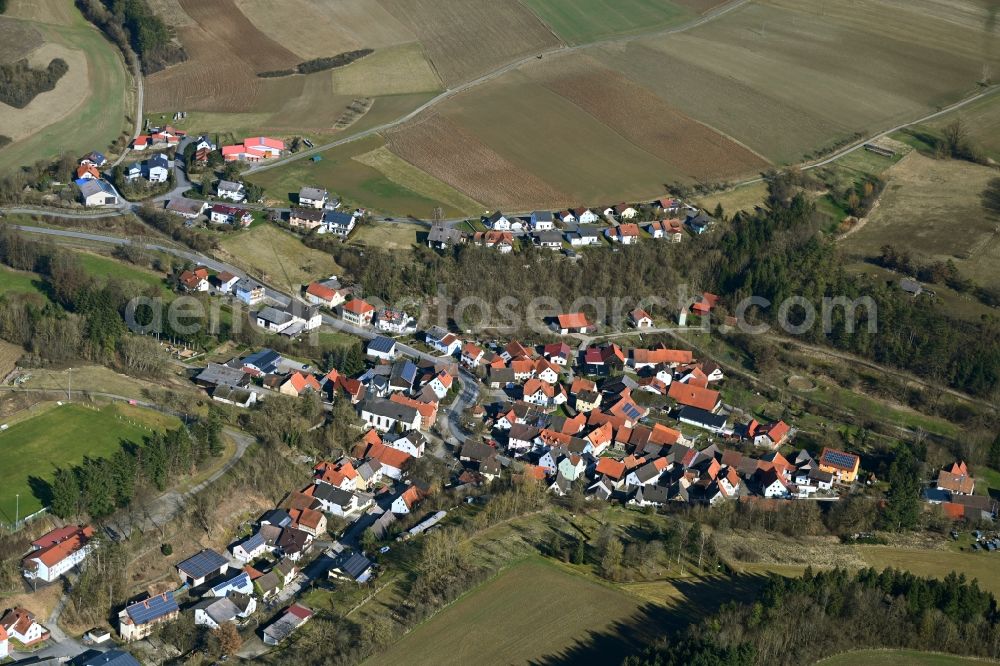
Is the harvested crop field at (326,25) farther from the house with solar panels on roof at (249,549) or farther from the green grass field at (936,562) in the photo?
the green grass field at (936,562)

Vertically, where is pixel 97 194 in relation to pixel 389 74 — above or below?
below

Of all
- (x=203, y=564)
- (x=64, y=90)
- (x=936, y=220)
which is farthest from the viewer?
(x=64, y=90)

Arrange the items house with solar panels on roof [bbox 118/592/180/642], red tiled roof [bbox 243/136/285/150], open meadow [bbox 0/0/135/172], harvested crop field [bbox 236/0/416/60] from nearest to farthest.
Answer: house with solar panels on roof [bbox 118/592/180/642] → open meadow [bbox 0/0/135/172] → red tiled roof [bbox 243/136/285/150] → harvested crop field [bbox 236/0/416/60]

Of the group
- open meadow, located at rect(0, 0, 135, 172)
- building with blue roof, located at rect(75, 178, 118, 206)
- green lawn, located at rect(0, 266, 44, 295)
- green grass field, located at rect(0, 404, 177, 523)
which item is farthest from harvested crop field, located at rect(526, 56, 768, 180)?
green grass field, located at rect(0, 404, 177, 523)

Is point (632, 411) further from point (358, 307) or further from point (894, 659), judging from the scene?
point (894, 659)

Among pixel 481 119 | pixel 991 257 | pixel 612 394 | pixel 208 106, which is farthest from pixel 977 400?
pixel 208 106

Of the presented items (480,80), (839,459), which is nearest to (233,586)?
(839,459)

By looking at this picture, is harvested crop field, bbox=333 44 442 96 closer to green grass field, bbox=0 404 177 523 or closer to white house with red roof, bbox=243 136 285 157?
white house with red roof, bbox=243 136 285 157

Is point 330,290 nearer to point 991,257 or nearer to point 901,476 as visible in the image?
point 901,476
